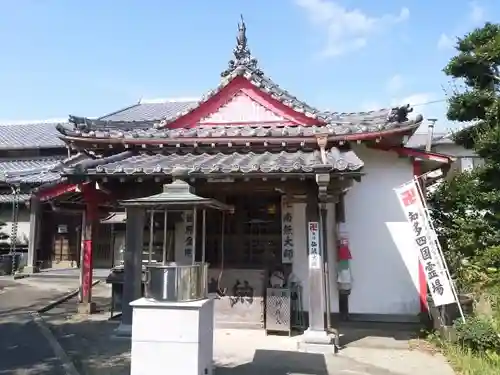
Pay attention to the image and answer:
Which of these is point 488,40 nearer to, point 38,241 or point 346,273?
point 346,273

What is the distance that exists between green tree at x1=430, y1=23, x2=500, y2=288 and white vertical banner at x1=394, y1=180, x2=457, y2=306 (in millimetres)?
2151

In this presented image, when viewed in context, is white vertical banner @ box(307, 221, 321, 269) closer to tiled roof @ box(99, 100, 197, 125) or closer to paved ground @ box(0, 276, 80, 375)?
paved ground @ box(0, 276, 80, 375)

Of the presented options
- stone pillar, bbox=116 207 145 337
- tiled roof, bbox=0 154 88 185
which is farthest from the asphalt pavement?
tiled roof, bbox=0 154 88 185

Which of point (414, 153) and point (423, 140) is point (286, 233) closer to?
point (414, 153)

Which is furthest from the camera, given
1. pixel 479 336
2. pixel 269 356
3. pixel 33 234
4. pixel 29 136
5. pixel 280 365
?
pixel 29 136

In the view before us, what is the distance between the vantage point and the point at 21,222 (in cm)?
2272

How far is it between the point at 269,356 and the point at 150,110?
68.9 ft

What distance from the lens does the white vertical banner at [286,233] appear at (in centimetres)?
1038

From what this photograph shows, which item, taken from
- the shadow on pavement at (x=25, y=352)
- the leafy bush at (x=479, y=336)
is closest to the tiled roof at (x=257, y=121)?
the leafy bush at (x=479, y=336)

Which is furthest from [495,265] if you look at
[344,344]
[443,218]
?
[344,344]

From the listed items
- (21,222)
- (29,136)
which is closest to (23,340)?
(21,222)

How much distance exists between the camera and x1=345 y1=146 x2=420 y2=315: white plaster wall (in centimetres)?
1045

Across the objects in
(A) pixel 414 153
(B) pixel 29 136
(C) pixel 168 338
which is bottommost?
(C) pixel 168 338

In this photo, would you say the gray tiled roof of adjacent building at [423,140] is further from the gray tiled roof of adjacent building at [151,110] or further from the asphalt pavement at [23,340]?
the asphalt pavement at [23,340]
